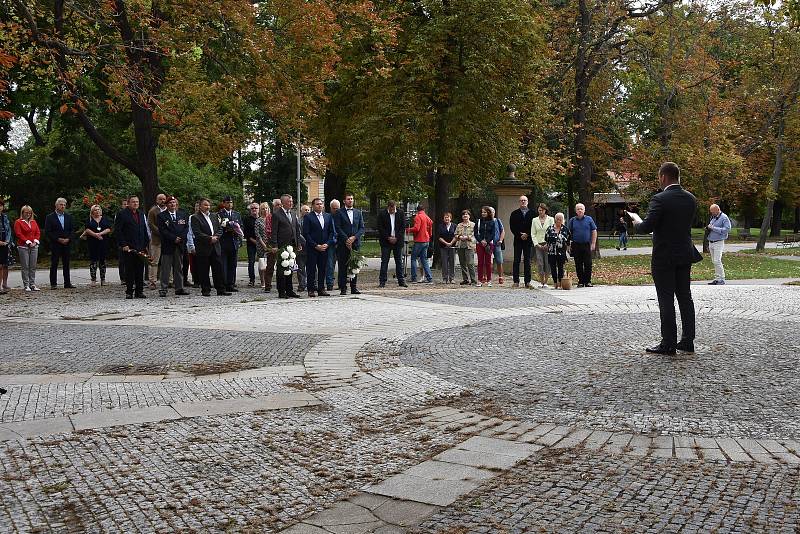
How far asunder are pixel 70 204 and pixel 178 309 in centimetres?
2230

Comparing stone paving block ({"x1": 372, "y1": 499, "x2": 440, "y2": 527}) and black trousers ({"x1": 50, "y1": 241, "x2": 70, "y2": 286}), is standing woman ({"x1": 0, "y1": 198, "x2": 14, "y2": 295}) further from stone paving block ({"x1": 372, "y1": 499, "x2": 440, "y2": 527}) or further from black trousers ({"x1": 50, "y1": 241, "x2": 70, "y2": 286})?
stone paving block ({"x1": 372, "y1": 499, "x2": 440, "y2": 527})

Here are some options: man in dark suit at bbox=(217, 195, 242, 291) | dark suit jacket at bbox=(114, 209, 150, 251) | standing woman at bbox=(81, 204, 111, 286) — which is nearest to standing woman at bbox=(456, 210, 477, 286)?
man in dark suit at bbox=(217, 195, 242, 291)

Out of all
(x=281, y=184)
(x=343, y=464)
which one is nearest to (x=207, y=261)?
(x=343, y=464)

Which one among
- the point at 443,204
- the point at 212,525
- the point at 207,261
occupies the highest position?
the point at 443,204

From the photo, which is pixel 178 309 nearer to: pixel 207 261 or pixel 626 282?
pixel 207 261

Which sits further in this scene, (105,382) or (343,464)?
(105,382)

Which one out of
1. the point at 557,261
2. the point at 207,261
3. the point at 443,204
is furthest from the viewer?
the point at 443,204

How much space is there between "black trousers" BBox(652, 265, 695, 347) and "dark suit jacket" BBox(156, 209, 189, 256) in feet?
37.9

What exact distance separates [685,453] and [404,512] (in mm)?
2171

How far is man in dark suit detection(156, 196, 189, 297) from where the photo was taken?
17.1 metres

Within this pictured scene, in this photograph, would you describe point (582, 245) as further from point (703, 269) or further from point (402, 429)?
point (402, 429)

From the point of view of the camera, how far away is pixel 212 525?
4145 mm

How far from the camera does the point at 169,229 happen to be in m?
17.2

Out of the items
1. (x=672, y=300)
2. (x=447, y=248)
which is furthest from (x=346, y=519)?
(x=447, y=248)
